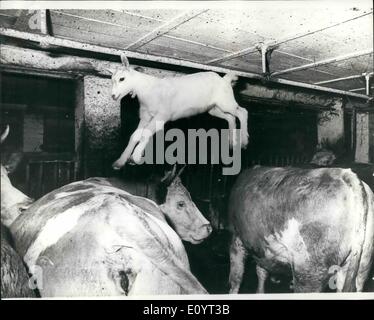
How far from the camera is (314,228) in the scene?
1.90 m

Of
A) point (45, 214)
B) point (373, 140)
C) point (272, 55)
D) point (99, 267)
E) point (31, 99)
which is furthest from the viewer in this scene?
point (373, 140)

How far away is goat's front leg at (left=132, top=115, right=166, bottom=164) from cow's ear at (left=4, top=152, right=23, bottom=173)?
0.62m

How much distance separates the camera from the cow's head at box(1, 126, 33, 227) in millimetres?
1683

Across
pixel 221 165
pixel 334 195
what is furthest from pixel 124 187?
pixel 334 195

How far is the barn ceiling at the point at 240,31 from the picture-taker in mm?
1574

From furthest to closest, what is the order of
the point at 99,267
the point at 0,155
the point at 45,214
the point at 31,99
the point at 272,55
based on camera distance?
1. the point at 272,55
2. the point at 31,99
3. the point at 0,155
4. the point at 45,214
5. the point at 99,267

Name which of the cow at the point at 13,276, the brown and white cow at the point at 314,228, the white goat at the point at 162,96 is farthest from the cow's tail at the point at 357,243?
the cow at the point at 13,276

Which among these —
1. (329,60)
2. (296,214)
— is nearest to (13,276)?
(296,214)

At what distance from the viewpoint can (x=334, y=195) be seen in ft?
6.17

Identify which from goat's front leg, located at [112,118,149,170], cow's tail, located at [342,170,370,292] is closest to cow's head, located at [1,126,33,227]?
goat's front leg, located at [112,118,149,170]

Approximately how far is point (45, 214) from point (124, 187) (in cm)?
50

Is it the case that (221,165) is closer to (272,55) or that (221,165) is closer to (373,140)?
(272,55)

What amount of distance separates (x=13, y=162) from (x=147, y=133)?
0.74 metres

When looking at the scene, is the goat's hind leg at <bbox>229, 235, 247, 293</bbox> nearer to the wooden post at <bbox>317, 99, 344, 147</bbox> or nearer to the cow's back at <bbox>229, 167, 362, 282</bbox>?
the cow's back at <bbox>229, 167, 362, 282</bbox>
